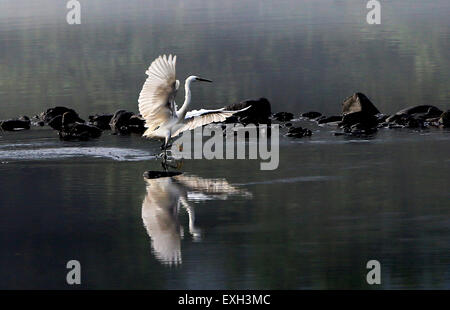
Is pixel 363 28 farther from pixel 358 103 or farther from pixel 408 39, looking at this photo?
pixel 358 103

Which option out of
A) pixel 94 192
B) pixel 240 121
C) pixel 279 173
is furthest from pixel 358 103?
pixel 94 192

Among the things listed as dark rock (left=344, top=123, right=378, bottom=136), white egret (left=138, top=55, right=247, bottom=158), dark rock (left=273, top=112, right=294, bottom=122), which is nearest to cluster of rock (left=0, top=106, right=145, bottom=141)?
dark rock (left=273, top=112, right=294, bottom=122)

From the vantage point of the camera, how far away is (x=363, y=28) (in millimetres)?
78125

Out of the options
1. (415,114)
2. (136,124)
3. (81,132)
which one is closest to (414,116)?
(415,114)

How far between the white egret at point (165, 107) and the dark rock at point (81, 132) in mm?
5313

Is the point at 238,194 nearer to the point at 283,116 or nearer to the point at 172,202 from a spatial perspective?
the point at 172,202

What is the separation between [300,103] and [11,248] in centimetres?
2311

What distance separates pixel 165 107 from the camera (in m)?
31.9

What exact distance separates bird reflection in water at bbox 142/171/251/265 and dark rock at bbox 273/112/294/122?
10.5m

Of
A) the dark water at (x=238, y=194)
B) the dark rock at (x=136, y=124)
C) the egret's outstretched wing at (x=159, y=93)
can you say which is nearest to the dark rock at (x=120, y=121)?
the dark rock at (x=136, y=124)

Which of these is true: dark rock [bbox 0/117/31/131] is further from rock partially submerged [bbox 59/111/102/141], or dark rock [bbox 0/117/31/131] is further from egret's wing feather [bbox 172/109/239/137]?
egret's wing feather [bbox 172/109/239/137]

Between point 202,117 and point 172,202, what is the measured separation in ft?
18.6

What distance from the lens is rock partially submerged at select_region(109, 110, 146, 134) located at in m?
39.0

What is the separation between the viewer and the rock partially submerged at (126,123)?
3903 cm
